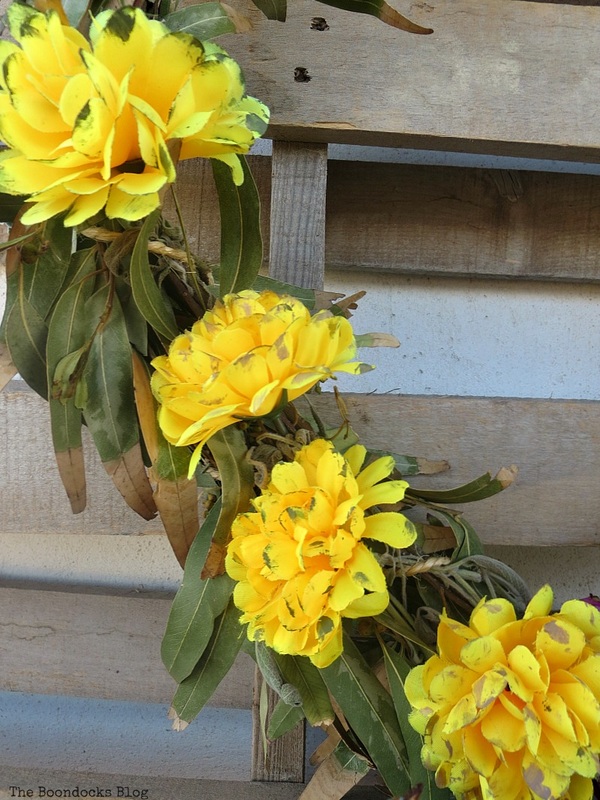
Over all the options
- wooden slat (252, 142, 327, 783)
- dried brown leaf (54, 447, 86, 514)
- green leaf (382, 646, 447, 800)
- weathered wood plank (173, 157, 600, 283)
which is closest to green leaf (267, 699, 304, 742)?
wooden slat (252, 142, 327, 783)

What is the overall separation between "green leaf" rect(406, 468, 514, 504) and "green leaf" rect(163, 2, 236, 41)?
13.3 inches

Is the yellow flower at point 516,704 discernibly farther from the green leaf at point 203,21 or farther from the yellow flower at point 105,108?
the green leaf at point 203,21

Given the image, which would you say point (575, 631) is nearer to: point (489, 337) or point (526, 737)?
point (526, 737)

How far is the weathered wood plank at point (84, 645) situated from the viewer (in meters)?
0.72

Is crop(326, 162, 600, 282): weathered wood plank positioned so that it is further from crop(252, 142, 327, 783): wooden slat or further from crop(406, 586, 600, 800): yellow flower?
crop(406, 586, 600, 800): yellow flower

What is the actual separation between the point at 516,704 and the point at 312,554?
0.12m

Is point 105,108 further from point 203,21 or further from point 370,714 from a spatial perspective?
point 370,714

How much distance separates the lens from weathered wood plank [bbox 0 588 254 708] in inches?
28.2

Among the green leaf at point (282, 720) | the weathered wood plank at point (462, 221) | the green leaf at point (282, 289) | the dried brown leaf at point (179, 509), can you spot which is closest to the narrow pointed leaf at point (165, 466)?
the dried brown leaf at point (179, 509)

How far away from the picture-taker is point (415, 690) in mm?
325

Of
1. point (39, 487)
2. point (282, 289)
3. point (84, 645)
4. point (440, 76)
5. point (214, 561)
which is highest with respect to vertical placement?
point (440, 76)

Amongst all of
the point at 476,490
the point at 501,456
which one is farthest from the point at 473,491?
the point at 501,456

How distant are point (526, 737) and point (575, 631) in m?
0.05

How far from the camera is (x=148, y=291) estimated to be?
1.15 feet
